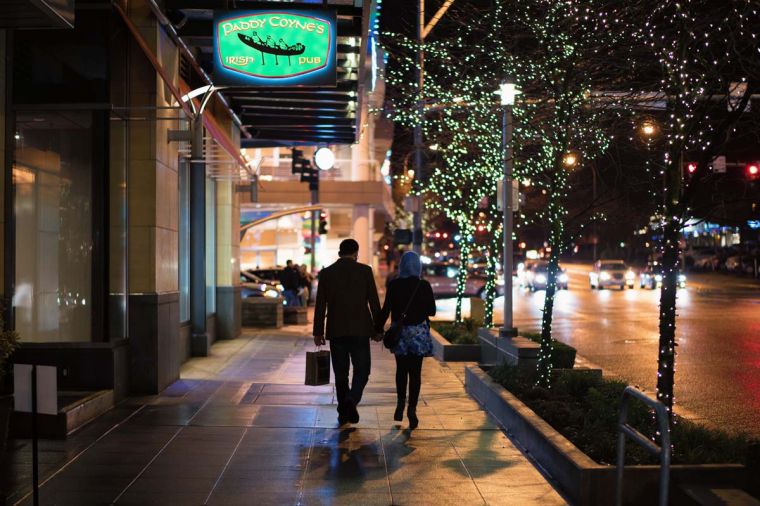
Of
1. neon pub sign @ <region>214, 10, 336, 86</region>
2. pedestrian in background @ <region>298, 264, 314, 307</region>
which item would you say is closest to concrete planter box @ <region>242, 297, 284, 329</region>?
pedestrian in background @ <region>298, 264, 314, 307</region>

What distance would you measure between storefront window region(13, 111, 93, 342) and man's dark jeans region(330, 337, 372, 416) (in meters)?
3.42

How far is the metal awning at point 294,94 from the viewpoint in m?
11.7

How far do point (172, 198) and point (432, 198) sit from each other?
13870 mm

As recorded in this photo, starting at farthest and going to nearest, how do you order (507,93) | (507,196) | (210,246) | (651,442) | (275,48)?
(210,246) → (507,196) → (507,93) → (275,48) → (651,442)

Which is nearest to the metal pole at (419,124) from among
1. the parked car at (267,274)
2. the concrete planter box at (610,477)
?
the concrete planter box at (610,477)

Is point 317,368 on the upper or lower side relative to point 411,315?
lower

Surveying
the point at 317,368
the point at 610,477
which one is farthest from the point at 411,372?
the point at 610,477

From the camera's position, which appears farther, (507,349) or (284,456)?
(507,349)

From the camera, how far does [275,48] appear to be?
11.2 m

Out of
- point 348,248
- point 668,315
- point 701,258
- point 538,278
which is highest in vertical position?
point 348,248

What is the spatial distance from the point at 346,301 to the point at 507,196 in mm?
5916

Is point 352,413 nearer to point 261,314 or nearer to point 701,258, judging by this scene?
point 261,314

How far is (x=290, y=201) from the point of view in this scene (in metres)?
47.4

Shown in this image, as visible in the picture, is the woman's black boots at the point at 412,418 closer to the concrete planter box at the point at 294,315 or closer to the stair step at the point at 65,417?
the stair step at the point at 65,417
